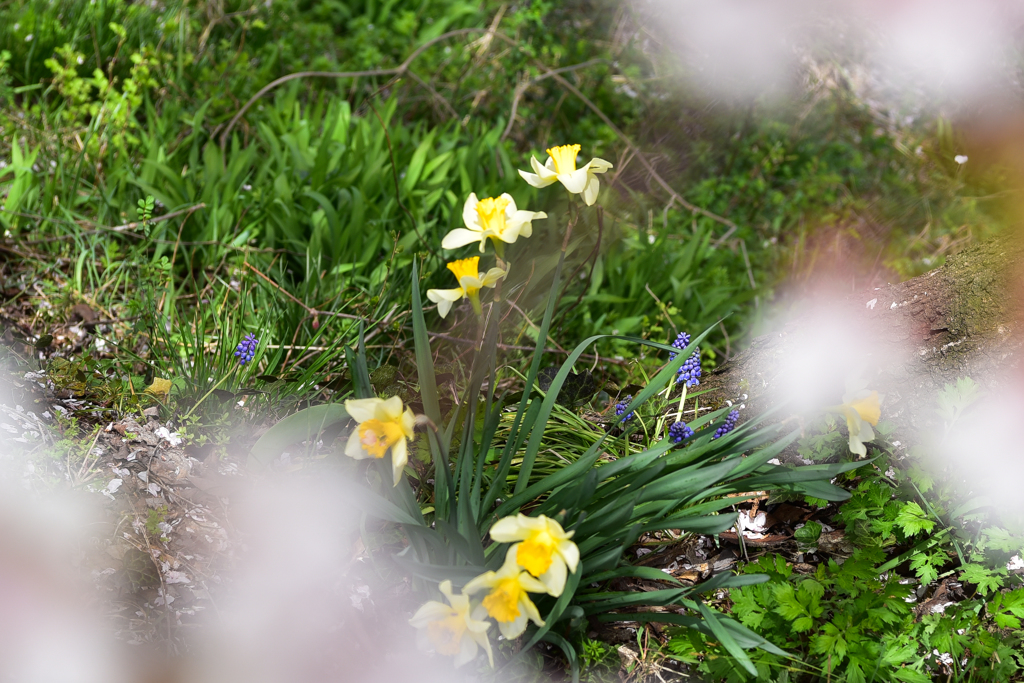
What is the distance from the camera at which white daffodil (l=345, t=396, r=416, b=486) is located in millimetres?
970

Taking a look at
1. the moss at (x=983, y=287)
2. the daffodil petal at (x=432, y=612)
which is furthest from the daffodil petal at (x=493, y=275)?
the moss at (x=983, y=287)

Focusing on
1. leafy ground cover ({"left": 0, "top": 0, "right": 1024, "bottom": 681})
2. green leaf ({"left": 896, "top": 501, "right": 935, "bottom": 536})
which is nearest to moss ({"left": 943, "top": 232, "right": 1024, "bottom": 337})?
leafy ground cover ({"left": 0, "top": 0, "right": 1024, "bottom": 681})

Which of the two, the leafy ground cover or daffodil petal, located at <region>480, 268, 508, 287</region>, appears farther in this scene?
the leafy ground cover

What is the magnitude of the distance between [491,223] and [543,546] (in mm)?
528

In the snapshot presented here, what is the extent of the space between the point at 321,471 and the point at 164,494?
11.7 inches

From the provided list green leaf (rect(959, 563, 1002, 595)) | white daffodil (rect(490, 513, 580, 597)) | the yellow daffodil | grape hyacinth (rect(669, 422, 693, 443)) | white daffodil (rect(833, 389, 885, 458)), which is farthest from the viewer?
the yellow daffodil

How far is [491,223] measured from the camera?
1134mm

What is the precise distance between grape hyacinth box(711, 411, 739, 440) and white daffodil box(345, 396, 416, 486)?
69 centimetres

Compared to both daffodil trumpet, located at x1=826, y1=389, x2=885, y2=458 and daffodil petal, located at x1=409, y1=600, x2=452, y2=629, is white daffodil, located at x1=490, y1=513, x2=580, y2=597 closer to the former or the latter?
daffodil petal, located at x1=409, y1=600, x2=452, y2=629

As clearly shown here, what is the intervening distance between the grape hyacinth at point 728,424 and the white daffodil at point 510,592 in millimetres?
606

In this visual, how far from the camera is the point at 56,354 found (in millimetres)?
1803

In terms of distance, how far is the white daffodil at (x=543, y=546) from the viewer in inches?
36.3

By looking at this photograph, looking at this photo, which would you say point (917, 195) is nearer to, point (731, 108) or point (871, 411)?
point (731, 108)

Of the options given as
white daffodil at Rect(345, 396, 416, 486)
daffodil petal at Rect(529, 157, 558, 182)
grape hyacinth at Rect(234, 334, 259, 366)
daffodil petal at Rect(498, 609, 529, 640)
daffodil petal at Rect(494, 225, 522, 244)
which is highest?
daffodil petal at Rect(529, 157, 558, 182)
